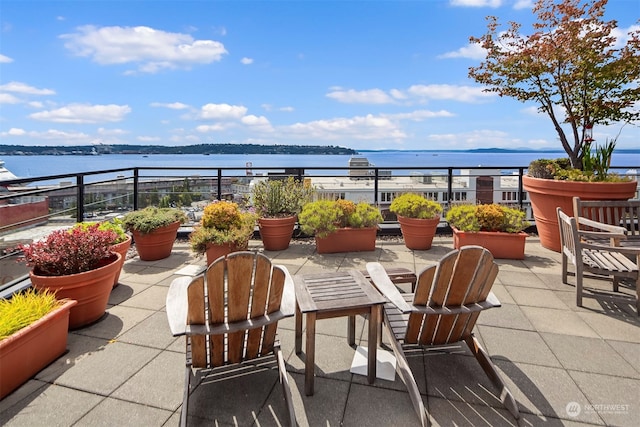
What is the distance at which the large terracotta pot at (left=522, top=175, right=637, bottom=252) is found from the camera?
4055 mm

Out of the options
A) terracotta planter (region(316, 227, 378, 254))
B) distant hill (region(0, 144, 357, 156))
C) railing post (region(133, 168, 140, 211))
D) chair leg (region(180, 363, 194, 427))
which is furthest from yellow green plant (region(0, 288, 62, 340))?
distant hill (region(0, 144, 357, 156))

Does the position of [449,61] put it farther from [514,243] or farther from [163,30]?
[163,30]

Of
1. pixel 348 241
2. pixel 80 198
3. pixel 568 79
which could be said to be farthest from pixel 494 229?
pixel 80 198

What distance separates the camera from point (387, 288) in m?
1.94

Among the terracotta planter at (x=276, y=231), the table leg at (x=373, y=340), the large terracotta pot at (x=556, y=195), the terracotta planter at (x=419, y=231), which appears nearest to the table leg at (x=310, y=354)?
the table leg at (x=373, y=340)

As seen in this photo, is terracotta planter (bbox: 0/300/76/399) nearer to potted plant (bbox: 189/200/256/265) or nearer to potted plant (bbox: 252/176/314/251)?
potted plant (bbox: 189/200/256/265)

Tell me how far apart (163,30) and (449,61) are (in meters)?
7.20

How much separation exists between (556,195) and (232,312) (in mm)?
4475

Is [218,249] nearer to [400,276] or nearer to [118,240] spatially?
[118,240]

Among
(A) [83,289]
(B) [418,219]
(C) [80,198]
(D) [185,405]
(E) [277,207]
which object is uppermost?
(C) [80,198]

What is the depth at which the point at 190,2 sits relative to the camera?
6223 mm

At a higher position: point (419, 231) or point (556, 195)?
point (556, 195)

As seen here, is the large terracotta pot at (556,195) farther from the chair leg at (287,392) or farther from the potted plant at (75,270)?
the potted plant at (75,270)

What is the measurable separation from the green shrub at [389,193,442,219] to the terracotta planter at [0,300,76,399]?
387cm
